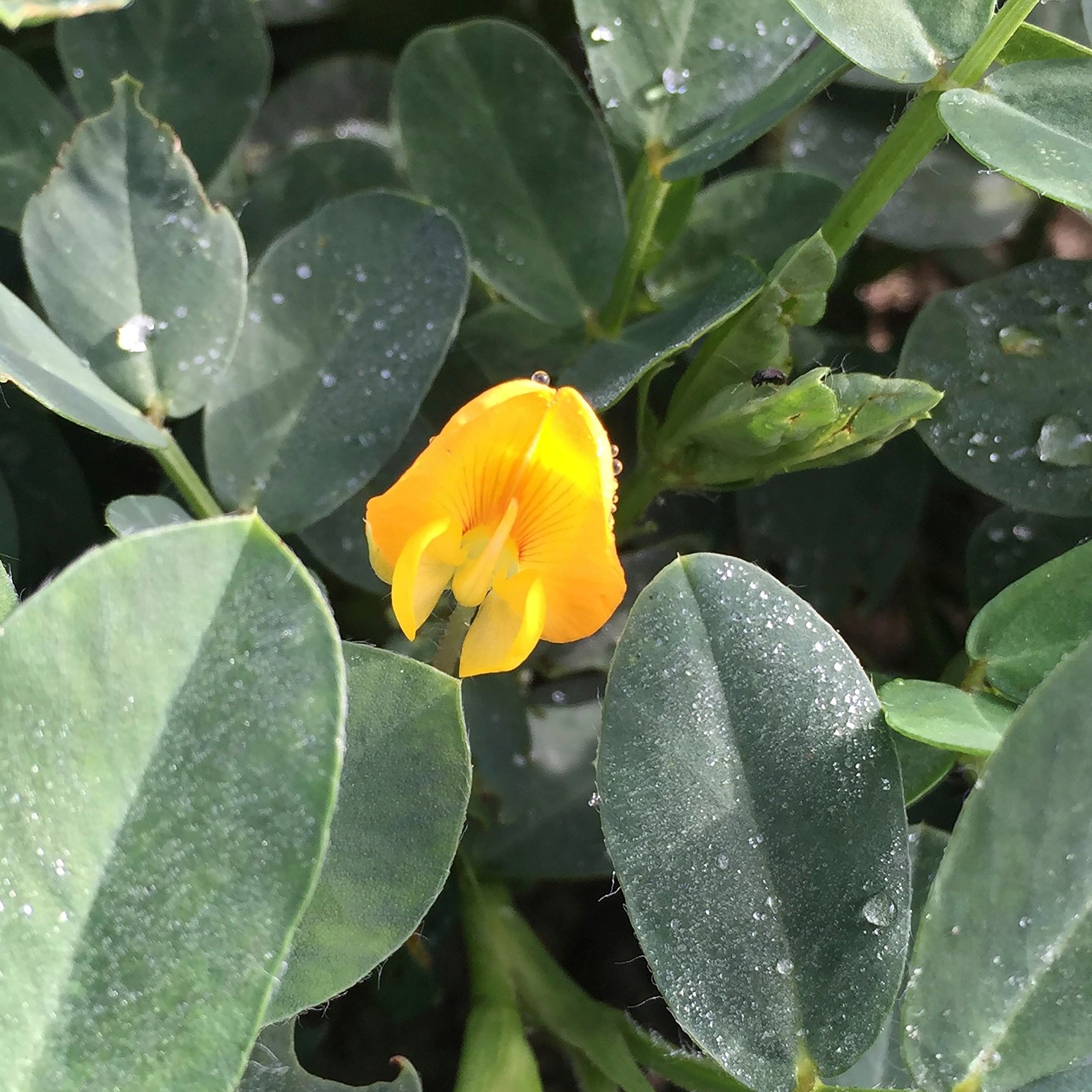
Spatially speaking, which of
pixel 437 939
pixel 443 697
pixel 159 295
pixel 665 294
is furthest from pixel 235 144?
pixel 437 939

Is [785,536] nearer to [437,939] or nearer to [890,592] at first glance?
[890,592]

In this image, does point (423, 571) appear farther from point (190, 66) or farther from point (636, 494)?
point (190, 66)

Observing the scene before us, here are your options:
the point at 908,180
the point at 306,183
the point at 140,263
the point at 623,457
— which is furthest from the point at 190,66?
the point at 908,180

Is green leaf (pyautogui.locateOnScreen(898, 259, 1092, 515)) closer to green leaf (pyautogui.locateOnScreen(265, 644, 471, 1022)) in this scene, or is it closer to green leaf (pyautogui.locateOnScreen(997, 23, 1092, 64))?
green leaf (pyautogui.locateOnScreen(997, 23, 1092, 64))

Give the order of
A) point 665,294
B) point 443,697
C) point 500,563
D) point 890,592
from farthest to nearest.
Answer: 1. point 890,592
2. point 665,294
3. point 500,563
4. point 443,697

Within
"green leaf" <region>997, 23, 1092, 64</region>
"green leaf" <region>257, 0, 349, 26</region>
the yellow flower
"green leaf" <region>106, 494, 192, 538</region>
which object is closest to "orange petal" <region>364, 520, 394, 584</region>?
the yellow flower

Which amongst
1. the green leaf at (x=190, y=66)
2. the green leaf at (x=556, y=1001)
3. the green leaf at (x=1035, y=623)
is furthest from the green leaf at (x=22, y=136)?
the green leaf at (x=1035, y=623)
